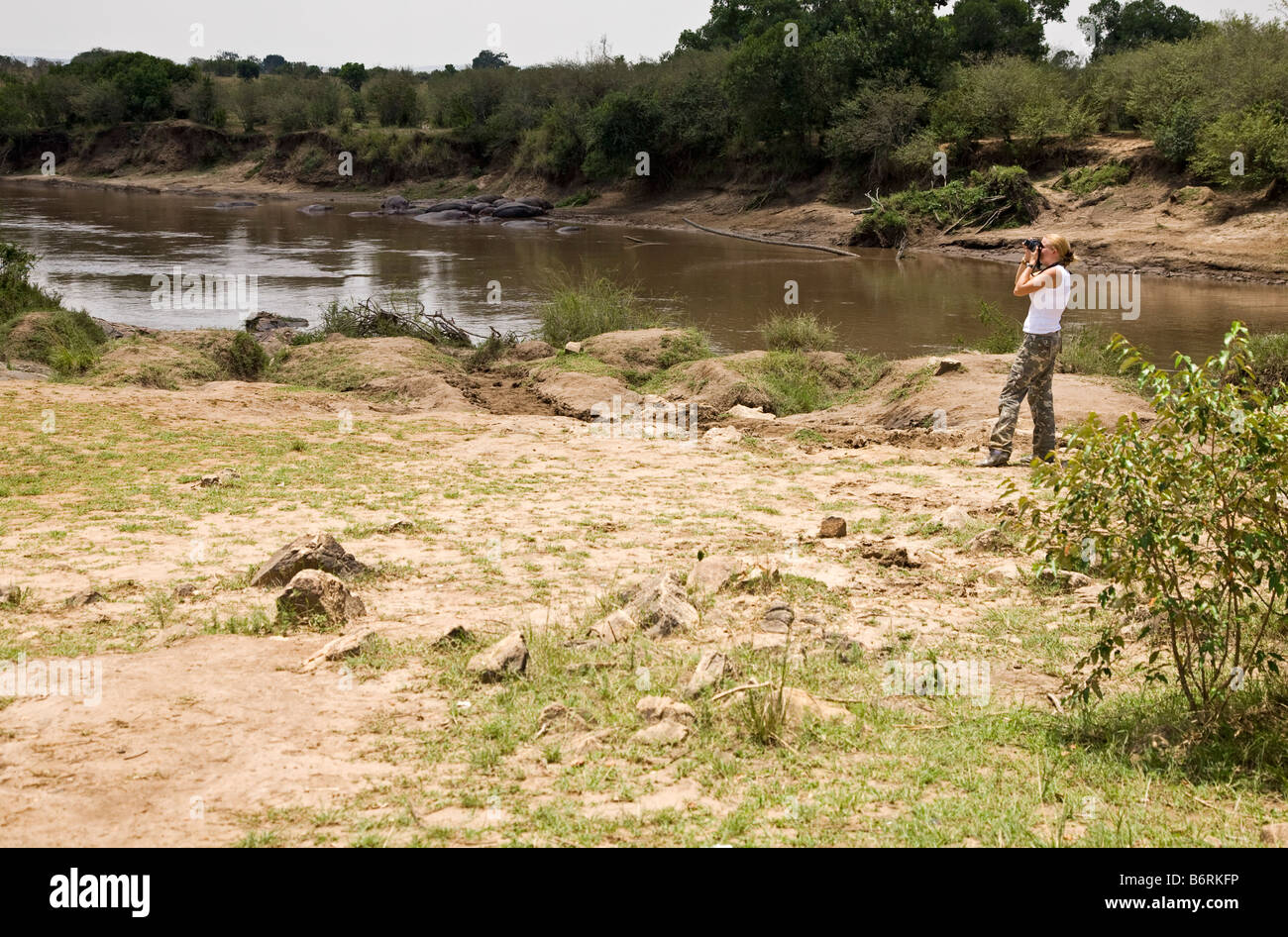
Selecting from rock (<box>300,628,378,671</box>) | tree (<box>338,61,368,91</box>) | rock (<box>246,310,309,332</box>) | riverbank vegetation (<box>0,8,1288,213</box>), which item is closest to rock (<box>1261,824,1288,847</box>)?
rock (<box>300,628,378,671</box>)

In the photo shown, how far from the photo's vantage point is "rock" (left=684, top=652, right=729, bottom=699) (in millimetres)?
Result: 4535

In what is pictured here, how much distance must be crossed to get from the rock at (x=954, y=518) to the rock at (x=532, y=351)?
882cm

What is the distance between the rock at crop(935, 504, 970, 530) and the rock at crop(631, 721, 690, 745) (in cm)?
345

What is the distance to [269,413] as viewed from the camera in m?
11.8

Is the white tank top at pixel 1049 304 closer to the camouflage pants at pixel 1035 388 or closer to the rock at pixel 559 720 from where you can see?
the camouflage pants at pixel 1035 388

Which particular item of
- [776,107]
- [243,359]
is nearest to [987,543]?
[243,359]

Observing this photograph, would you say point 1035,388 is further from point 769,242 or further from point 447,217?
point 447,217

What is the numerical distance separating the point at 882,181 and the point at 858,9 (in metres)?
11.4

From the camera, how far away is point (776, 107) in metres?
42.5

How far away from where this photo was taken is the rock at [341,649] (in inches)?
A: 192

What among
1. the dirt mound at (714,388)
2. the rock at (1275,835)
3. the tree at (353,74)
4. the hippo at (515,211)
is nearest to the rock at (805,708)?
the rock at (1275,835)

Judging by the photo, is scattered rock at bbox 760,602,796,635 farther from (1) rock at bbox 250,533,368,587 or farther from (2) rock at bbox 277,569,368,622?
(1) rock at bbox 250,533,368,587
